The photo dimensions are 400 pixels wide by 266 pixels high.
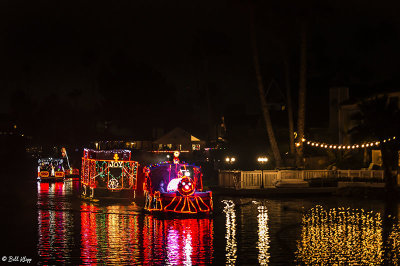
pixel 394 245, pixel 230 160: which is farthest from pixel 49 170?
pixel 394 245

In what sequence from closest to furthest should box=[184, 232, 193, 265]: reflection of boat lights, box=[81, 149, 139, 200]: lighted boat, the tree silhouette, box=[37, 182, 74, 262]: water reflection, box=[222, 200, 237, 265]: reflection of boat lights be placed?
box=[184, 232, 193, 265]: reflection of boat lights < box=[222, 200, 237, 265]: reflection of boat lights < box=[37, 182, 74, 262]: water reflection < box=[81, 149, 139, 200]: lighted boat < the tree silhouette

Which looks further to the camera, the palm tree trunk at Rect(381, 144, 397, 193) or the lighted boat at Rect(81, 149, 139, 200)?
the palm tree trunk at Rect(381, 144, 397, 193)

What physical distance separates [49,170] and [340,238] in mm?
40451

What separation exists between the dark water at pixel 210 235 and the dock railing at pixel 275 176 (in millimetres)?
7751

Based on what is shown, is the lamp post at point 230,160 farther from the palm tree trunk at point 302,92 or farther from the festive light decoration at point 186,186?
the festive light decoration at point 186,186

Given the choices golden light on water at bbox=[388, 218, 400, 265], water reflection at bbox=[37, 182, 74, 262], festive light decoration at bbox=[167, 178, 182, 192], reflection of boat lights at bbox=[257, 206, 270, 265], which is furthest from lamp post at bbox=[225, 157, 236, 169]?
golden light on water at bbox=[388, 218, 400, 265]

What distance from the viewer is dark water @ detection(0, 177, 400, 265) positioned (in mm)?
15805

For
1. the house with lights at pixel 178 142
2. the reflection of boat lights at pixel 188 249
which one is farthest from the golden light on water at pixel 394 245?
the house with lights at pixel 178 142

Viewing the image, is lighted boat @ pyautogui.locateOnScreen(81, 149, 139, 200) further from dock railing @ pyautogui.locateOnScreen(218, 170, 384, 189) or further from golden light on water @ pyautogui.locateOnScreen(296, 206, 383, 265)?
golden light on water @ pyautogui.locateOnScreen(296, 206, 383, 265)

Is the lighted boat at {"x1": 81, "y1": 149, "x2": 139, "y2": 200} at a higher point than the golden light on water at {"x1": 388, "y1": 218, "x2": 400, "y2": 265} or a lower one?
higher

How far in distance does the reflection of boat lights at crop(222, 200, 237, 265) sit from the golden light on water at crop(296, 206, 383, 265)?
68.4 inches

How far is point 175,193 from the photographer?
25.6 m

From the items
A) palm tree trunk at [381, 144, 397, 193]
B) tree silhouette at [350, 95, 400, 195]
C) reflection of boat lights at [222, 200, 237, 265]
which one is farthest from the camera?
tree silhouette at [350, 95, 400, 195]

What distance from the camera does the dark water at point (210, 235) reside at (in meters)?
15.8
